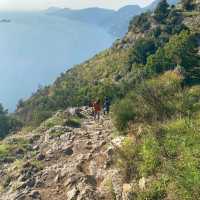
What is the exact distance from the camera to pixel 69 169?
1772 centimetres

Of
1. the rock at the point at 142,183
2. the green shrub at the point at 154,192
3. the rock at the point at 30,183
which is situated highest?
the green shrub at the point at 154,192

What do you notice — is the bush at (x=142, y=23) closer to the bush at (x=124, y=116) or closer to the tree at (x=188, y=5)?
the tree at (x=188, y=5)

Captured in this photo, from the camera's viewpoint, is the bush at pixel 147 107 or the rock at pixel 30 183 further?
the bush at pixel 147 107

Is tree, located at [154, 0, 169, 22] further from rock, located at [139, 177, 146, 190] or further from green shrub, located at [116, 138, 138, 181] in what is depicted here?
rock, located at [139, 177, 146, 190]

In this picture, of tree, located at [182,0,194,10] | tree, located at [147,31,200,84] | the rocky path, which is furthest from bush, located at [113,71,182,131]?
tree, located at [182,0,194,10]

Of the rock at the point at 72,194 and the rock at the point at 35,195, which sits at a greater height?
the rock at the point at 72,194

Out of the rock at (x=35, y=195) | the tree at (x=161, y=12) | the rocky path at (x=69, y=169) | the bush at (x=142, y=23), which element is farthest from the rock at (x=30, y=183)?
the bush at (x=142, y=23)

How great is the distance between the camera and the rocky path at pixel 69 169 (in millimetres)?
15977

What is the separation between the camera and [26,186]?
17.5 metres

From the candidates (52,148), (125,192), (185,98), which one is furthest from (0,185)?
(185,98)

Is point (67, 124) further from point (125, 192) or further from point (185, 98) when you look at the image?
point (125, 192)

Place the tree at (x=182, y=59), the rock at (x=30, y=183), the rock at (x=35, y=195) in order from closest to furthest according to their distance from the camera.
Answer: the rock at (x=35, y=195) < the rock at (x=30, y=183) < the tree at (x=182, y=59)

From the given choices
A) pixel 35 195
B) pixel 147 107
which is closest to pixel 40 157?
pixel 35 195

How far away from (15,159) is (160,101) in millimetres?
7713
